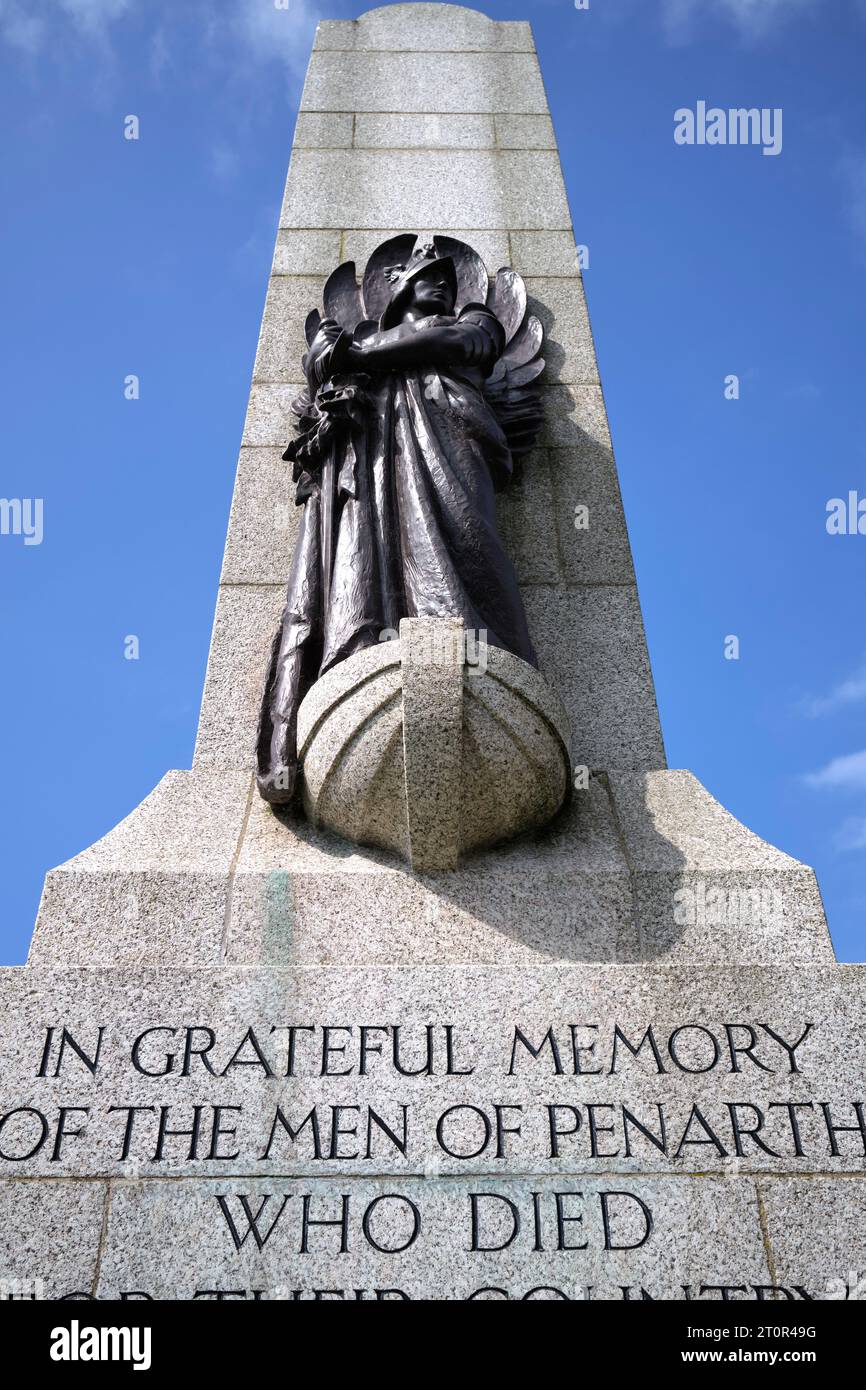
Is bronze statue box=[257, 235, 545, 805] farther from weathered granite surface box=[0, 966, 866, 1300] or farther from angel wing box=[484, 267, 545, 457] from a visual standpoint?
weathered granite surface box=[0, 966, 866, 1300]

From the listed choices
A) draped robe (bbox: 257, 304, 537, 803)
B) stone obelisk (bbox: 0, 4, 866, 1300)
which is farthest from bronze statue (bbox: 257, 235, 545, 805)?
stone obelisk (bbox: 0, 4, 866, 1300)

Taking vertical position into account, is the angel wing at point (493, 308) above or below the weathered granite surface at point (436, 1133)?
above

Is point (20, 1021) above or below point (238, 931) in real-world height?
below

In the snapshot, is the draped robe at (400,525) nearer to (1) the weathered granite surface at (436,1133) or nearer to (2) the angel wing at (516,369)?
(2) the angel wing at (516,369)

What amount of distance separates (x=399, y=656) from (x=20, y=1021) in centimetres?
224

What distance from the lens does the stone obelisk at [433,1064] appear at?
4.48m

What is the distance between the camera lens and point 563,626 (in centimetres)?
786

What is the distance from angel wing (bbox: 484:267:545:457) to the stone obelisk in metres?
3.02

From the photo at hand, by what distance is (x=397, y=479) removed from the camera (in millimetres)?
7391

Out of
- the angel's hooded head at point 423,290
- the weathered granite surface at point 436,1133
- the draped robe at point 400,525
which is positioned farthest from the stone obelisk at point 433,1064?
the angel's hooded head at point 423,290

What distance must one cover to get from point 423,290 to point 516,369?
118 centimetres

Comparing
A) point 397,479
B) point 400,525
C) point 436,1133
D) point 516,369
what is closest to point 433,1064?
point 436,1133
